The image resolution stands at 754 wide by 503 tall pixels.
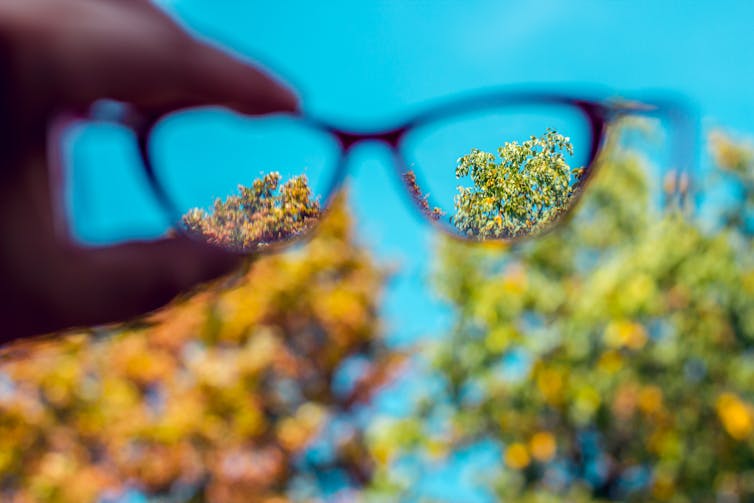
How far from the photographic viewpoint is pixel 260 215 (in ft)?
4.16

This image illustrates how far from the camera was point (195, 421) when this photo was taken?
297 inches

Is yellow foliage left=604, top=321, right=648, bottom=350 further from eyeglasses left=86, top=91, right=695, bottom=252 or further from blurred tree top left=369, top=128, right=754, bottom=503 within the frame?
eyeglasses left=86, top=91, right=695, bottom=252

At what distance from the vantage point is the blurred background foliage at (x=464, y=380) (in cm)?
611

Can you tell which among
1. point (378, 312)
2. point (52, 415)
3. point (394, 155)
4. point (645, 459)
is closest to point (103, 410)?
point (52, 415)

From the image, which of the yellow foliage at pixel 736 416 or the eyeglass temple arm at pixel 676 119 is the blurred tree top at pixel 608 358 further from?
the eyeglass temple arm at pixel 676 119

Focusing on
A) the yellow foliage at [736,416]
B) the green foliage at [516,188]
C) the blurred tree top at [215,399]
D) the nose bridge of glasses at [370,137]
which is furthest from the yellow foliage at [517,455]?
the nose bridge of glasses at [370,137]

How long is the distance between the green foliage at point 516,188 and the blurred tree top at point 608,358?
13.0 feet

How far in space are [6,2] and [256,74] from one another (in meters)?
0.26

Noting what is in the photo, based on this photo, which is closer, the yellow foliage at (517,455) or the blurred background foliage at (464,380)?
the blurred background foliage at (464,380)

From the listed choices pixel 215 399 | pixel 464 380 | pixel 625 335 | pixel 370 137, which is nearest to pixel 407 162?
pixel 370 137

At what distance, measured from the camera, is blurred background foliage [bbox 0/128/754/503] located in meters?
6.11

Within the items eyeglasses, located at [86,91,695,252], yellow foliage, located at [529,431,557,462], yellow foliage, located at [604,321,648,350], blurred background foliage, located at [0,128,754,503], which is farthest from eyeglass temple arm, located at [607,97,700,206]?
yellow foliage, located at [529,431,557,462]

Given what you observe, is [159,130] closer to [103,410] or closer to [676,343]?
[676,343]

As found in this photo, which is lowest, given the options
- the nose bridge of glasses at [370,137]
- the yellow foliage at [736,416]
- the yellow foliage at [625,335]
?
the yellow foliage at [736,416]
